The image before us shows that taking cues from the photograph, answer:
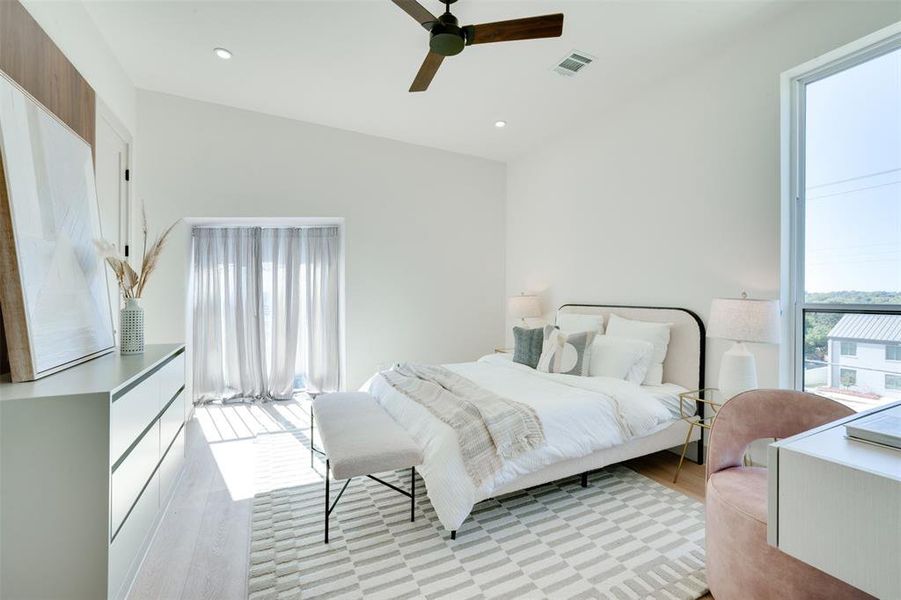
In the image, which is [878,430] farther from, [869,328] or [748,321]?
[869,328]

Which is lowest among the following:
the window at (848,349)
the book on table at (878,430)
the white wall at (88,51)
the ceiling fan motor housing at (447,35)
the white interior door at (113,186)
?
the book on table at (878,430)

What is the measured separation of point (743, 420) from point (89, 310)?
3.19m

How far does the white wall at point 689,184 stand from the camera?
2.62m

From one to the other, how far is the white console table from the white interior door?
3536mm

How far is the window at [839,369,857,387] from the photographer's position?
2357 millimetres

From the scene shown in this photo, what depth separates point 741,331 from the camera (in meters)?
2.41

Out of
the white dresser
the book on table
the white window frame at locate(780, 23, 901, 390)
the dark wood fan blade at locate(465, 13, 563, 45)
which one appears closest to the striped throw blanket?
the book on table

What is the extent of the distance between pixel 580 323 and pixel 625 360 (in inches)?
29.2

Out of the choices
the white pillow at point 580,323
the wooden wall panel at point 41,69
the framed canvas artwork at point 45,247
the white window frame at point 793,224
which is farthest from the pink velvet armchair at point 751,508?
the wooden wall panel at point 41,69

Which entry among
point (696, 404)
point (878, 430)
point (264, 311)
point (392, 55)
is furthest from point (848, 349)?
point (264, 311)

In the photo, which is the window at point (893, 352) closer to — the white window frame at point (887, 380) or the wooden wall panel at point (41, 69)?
the white window frame at point (887, 380)

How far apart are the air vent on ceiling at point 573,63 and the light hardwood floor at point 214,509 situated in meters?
3.05

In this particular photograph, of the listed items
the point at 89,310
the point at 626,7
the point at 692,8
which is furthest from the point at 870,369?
the point at 89,310

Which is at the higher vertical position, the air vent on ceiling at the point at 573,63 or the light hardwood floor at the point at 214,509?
the air vent on ceiling at the point at 573,63
